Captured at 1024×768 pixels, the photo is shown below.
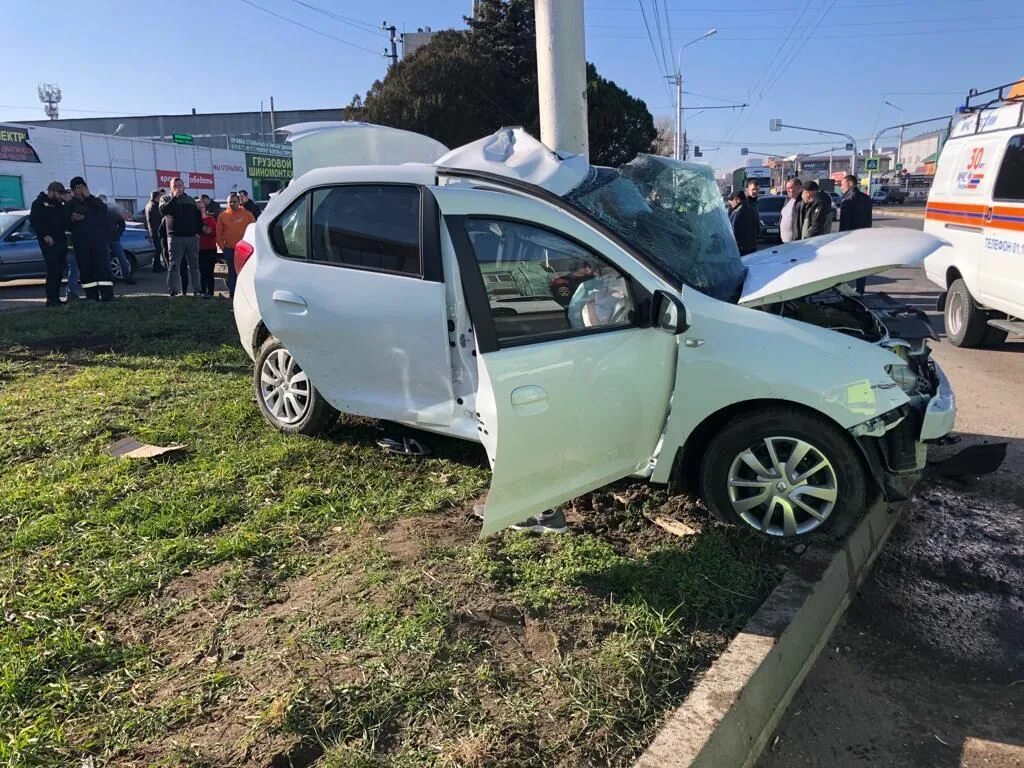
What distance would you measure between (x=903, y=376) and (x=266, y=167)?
48.1 meters

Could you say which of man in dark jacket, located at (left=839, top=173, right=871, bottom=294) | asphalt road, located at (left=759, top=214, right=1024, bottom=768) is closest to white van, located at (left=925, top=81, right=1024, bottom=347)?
man in dark jacket, located at (left=839, top=173, right=871, bottom=294)

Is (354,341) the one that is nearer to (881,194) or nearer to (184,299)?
(184,299)

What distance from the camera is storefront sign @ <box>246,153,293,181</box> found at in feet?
150

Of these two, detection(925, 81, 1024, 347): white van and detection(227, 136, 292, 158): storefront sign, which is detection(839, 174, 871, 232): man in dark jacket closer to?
detection(925, 81, 1024, 347): white van

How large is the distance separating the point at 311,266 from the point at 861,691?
11.7ft

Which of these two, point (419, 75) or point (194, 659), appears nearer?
point (194, 659)

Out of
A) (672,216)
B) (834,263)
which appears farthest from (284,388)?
(834,263)

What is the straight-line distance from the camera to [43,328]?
9.17m

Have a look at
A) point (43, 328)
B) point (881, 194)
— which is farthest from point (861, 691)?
point (881, 194)

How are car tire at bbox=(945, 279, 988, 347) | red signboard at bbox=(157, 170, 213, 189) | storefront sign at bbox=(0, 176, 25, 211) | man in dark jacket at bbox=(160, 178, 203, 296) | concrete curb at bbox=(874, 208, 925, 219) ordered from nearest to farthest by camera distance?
car tire at bbox=(945, 279, 988, 347)
man in dark jacket at bbox=(160, 178, 203, 296)
storefront sign at bbox=(0, 176, 25, 211)
concrete curb at bbox=(874, 208, 925, 219)
red signboard at bbox=(157, 170, 213, 189)

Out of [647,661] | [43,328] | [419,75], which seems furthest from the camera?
[419,75]

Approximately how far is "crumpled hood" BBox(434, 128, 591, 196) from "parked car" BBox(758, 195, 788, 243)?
64.6ft

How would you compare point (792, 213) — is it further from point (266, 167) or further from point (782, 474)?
point (266, 167)

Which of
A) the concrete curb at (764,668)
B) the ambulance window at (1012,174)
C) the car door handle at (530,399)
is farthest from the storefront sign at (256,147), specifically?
the concrete curb at (764,668)
